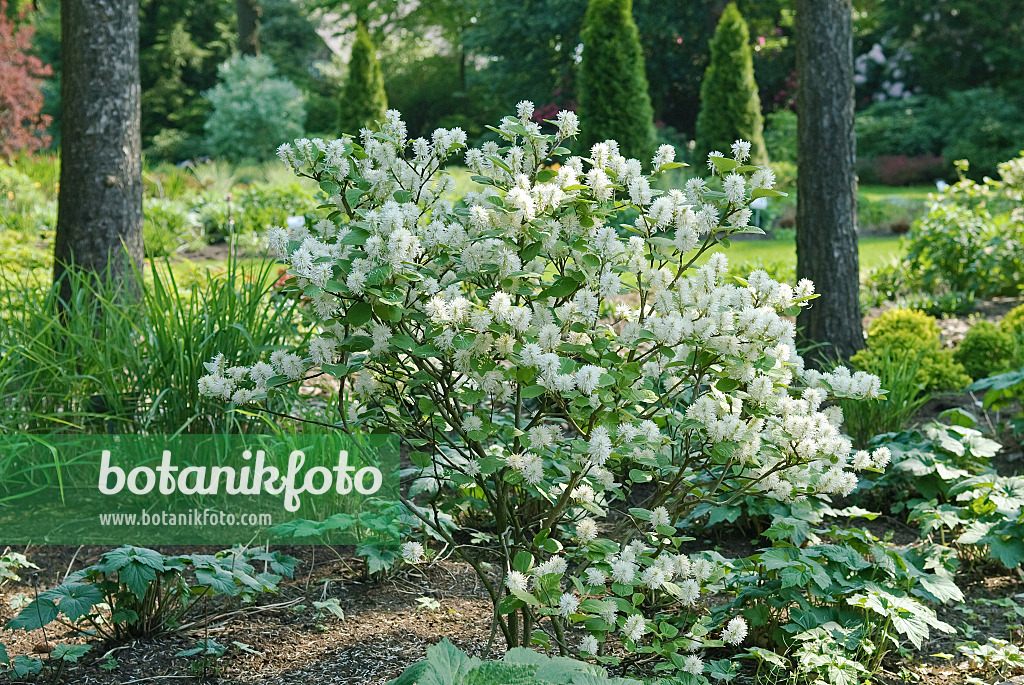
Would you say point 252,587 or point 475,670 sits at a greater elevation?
point 475,670

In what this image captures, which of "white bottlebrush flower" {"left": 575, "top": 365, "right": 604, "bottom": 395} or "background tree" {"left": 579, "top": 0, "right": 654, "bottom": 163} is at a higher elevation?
"background tree" {"left": 579, "top": 0, "right": 654, "bottom": 163}

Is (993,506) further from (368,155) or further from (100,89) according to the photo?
(100,89)

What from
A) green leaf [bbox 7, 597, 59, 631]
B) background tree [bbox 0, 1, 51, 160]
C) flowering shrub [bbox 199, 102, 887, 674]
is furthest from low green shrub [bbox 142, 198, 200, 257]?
flowering shrub [bbox 199, 102, 887, 674]

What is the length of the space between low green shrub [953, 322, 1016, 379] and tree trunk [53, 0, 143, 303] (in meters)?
4.45

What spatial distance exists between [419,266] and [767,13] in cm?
1861

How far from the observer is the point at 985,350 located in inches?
194

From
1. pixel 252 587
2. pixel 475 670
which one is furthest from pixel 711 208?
pixel 252 587

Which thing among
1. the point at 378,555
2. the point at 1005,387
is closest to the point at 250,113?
the point at 1005,387

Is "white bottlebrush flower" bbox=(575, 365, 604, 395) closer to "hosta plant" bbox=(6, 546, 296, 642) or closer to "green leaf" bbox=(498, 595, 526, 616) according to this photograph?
"green leaf" bbox=(498, 595, 526, 616)

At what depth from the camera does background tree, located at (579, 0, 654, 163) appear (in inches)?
485

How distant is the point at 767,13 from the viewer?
1841 centimetres

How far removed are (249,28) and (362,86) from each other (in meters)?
5.99
